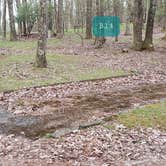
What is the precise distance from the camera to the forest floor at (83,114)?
626 cm

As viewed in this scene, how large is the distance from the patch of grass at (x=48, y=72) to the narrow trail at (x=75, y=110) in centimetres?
193

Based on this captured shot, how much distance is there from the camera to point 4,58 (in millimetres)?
17266

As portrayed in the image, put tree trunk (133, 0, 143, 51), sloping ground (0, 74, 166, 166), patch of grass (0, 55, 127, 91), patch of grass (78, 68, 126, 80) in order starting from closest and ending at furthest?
sloping ground (0, 74, 166, 166), patch of grass (0, 55, 127, 91), patch of grass (78, 68, 126, 80), tree trunk (133, 0, 143, 51)

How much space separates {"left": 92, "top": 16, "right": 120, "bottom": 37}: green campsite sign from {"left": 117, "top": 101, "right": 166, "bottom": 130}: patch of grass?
13.6 m

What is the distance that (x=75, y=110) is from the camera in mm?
9141

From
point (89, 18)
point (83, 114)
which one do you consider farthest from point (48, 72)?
point (89, 18)

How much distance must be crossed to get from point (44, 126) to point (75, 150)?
1.66 meters

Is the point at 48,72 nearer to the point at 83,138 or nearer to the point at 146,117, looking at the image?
the point at 146,117

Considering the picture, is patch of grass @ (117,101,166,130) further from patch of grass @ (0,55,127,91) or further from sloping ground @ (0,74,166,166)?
patch of grass @ (0,55,127,91)

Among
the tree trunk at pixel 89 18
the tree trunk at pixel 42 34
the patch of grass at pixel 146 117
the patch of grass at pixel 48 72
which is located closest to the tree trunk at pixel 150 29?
the patch of grass at pixel 48 72

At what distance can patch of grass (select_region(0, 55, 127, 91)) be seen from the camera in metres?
12.2

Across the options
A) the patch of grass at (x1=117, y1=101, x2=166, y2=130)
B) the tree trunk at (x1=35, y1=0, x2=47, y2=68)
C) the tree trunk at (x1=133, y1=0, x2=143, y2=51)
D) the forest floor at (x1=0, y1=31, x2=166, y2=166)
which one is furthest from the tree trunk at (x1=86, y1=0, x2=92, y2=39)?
the patch of grass at (x1=117, y1=101, x2=166, y2=130)

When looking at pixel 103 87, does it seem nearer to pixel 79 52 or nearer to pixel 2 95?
pixel 2 95

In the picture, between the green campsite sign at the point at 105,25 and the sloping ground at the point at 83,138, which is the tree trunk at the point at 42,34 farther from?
the green campsite sign at the point at 105,25
